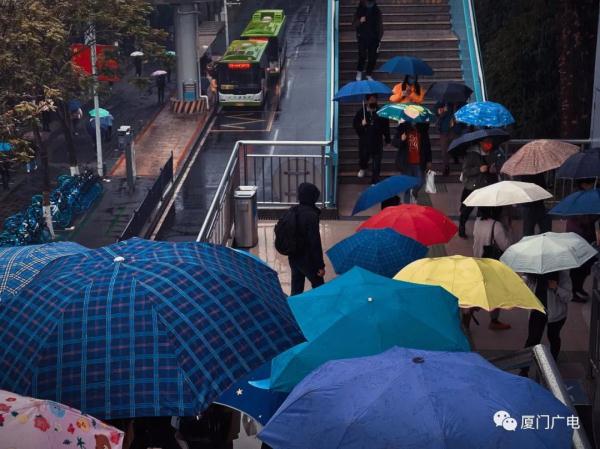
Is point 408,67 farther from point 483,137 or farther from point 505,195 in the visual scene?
point 505,195

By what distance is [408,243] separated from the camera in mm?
8891

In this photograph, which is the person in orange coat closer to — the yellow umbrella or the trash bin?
the trash bin

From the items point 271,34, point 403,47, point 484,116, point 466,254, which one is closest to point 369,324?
point 466,254

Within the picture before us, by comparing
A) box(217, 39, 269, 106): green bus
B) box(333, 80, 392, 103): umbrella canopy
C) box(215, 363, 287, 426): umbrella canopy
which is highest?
box(333, 80, 392, 103): umbrella canopy

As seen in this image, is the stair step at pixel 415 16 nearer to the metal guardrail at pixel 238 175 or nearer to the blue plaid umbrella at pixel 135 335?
the metal guardrail at pixel 238 175

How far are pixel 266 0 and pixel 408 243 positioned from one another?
168ft

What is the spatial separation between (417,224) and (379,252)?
0.94m

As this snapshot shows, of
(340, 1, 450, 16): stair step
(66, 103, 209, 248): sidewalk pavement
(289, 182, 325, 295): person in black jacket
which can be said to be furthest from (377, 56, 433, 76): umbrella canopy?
(66, 103, 209, 248): sidewalk pavement

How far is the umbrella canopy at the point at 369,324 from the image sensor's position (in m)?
6.44

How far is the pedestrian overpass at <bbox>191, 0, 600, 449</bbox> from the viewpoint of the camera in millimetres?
13312

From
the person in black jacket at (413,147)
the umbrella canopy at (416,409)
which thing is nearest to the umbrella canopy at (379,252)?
the umbrella canopy at (416,409)

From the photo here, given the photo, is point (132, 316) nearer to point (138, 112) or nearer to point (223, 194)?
point (223, 194)

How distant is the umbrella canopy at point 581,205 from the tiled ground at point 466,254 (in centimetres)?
139

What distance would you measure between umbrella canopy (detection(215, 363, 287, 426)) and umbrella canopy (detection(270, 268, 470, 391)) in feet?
0.78
